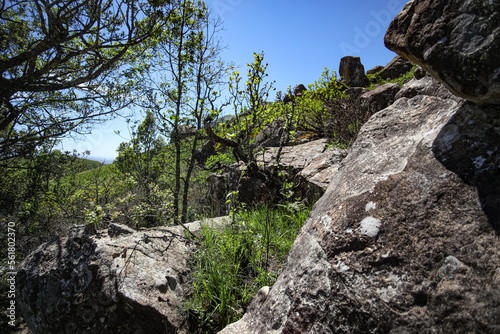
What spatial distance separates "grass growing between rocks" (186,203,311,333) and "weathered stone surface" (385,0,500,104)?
2021 mm

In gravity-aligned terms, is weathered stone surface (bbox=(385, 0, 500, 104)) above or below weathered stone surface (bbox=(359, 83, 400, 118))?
below

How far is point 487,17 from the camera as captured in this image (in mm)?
1066

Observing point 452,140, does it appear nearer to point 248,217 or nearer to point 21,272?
point 248,217

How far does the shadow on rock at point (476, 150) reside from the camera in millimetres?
1139

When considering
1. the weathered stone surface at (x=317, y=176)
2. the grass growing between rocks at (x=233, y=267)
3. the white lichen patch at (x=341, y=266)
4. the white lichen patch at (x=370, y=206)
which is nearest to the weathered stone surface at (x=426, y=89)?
the white lichen patch at (x=370, y=206)

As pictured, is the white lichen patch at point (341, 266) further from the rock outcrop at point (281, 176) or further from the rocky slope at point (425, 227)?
the rock outcrop at point (281, 176)

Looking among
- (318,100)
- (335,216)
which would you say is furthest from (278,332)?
(318,100)

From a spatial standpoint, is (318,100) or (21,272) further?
(318,100)

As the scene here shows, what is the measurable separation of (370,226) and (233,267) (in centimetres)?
182

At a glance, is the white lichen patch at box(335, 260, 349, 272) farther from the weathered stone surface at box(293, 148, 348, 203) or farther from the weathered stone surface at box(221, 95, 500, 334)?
the weathered stone surface at box(293, 148, 348, 203)

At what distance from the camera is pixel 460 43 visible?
115 cm

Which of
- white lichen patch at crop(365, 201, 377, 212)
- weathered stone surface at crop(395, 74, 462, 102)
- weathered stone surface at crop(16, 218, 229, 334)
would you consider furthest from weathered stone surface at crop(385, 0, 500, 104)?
weathered stone surface at crop(16, 218, 229, 334)

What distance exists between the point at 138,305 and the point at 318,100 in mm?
5789

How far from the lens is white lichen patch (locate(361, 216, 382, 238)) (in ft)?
4.46
